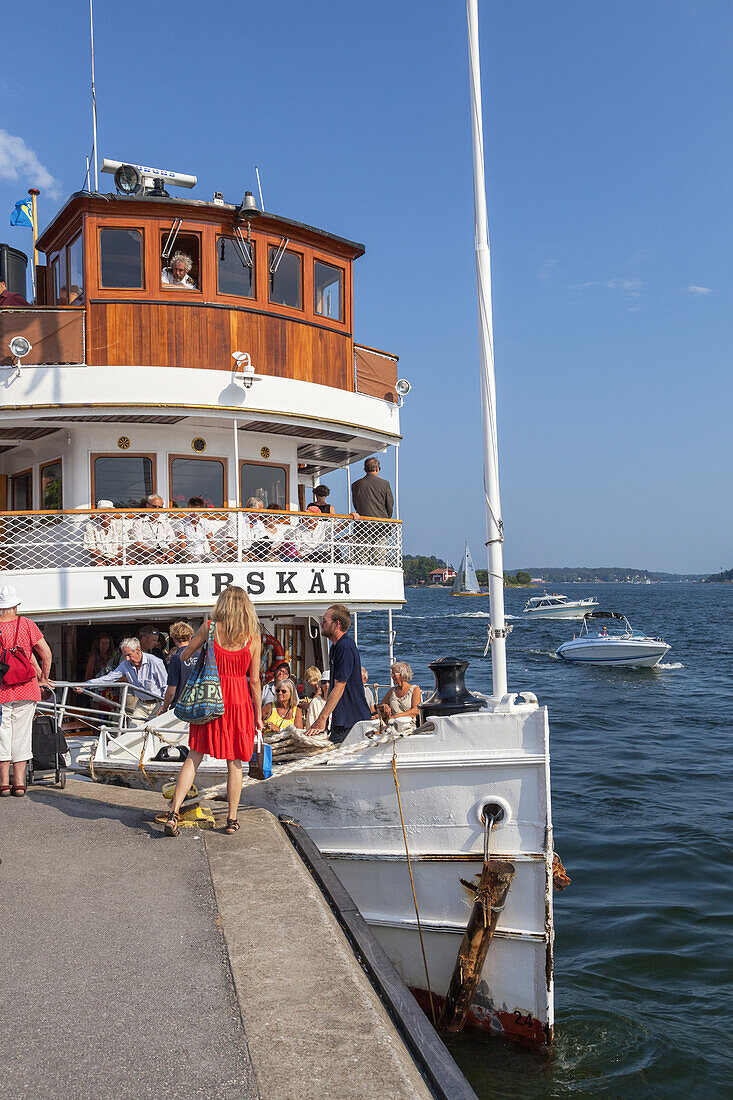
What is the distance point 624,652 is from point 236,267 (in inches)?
1232

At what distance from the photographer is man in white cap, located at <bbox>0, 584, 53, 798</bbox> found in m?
7.98

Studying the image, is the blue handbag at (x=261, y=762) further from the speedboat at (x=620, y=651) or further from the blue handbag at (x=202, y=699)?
the speedboat at (x=620, y=651)

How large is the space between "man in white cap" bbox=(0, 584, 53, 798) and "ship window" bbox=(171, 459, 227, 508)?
4.04m

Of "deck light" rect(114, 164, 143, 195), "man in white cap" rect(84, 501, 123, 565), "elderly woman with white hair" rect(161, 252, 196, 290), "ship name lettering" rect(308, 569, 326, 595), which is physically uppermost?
"deck light" rect(114, 164, 143, 195)

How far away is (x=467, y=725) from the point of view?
7.11 m

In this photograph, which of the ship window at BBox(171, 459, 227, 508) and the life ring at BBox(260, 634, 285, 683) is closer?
the ship window at BBox(171, 459, 227, 508)

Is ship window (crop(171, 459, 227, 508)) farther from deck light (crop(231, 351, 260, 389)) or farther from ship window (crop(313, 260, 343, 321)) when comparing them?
ship window (crop(313, 260, 343, 321))

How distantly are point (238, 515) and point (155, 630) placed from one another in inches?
83.9

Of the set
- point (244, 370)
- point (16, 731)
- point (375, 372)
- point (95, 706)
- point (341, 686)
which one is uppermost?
point (375, 372)

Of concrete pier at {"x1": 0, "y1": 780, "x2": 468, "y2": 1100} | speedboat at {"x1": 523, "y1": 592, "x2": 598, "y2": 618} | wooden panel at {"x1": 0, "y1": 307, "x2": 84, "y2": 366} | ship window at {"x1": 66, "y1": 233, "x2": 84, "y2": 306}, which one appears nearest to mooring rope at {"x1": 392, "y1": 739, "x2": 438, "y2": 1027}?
concrete pier at {"x1": 0, "y1": 780, "x2": 468, "y2": 1100}

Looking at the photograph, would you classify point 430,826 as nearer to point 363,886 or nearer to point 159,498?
point 363,886

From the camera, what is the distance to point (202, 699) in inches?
255

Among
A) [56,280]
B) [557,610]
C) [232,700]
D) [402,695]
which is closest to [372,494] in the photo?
[402,695]

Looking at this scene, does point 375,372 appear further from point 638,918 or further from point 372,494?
point 638,918
